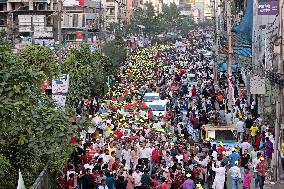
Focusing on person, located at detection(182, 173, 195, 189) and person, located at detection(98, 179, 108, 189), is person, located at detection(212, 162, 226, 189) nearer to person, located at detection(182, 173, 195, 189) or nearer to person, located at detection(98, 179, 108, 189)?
person, located at detection(182, 173, 195, 189)

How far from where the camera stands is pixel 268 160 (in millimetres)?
24047

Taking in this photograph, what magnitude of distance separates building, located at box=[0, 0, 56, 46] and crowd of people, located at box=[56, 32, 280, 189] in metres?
52.3

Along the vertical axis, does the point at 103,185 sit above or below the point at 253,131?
above

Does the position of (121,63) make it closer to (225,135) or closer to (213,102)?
(213,102)

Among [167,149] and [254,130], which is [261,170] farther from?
[254,130]

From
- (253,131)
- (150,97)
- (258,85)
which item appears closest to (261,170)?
(253,131)

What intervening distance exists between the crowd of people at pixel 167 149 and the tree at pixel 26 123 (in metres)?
1.81

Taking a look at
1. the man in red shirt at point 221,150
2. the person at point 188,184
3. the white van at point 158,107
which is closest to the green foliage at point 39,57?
the white van at point 158,107

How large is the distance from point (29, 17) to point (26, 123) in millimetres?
83328

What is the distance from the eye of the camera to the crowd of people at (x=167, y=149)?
19.5 m

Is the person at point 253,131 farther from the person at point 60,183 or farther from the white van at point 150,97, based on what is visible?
the white van at point 150,97

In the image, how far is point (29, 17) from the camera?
98.1m

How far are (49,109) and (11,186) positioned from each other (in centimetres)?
176

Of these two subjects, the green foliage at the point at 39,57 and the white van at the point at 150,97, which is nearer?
the green foliage at the point at 39,57
